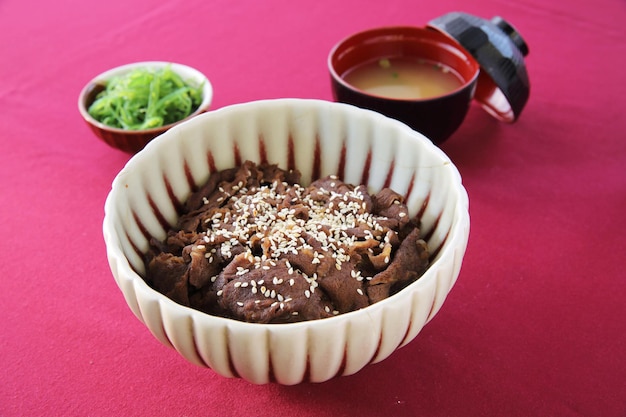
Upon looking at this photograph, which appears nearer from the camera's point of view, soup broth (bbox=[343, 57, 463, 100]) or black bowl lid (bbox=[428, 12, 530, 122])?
black bowl lid (bbox=[428, 12, 530, 122])

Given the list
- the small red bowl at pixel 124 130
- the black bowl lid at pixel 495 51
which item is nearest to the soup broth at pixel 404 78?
the black bowl lid at pixel 495 51

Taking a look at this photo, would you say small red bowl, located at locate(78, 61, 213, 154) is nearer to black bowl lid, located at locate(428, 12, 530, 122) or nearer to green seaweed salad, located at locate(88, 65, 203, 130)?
green seaweed salad, located at locate(88, 65, 203, 130)

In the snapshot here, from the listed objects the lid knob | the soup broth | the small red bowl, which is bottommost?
the small red bowl

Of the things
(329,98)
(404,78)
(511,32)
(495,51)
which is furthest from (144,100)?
(511,32)

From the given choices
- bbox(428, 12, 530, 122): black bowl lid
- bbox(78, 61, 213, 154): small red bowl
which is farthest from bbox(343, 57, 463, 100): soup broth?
bbox(78, 61, 213, 154): small red bowl

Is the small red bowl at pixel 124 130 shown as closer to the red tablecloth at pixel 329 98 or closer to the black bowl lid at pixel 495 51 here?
the red tablecloth at pixel 329 98

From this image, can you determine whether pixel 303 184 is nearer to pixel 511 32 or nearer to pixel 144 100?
pixel 144 100
